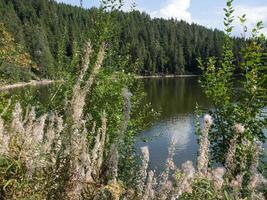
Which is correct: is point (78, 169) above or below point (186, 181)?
above

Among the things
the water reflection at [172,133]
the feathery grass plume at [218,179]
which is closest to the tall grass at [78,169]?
the feathery grass plume at [218,179]

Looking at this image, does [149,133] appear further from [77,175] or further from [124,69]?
[77,175]

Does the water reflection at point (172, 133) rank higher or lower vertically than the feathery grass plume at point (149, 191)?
lower

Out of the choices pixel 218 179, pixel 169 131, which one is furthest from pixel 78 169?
pixel 169 131

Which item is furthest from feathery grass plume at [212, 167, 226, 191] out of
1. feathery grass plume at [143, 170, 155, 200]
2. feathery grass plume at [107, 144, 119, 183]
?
feathery grass plume at [107, 144, 119, 183]

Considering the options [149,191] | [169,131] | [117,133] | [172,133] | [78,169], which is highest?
[117,133]

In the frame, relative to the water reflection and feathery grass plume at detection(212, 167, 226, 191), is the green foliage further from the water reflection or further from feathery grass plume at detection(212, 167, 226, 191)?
the water reflection

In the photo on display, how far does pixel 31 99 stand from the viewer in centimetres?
1435

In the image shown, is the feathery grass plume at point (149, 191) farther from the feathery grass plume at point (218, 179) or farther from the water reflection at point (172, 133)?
the water reflection at point (172, 133)

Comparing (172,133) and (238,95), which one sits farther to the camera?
(172,133)

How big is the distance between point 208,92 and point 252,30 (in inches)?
60.7

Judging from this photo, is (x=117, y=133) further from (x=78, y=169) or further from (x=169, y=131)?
(x=169, y=131)

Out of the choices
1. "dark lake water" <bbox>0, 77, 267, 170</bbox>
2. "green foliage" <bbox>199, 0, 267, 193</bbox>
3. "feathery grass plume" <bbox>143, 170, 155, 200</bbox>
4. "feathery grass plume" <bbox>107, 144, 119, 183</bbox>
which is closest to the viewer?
"feathery grass plume" <bbox>107, 144, 119, 183</bbox>

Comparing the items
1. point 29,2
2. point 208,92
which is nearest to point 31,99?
point 208,92
